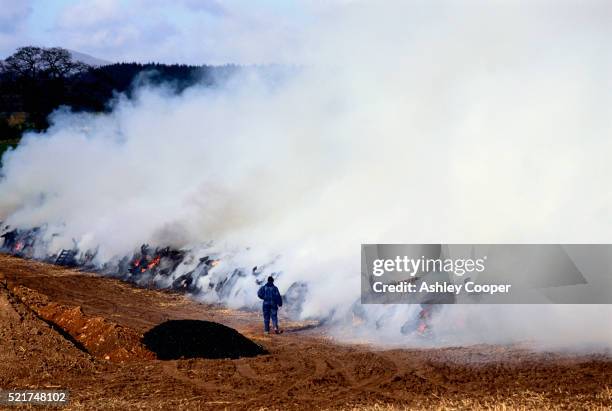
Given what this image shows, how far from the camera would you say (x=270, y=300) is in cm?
1942

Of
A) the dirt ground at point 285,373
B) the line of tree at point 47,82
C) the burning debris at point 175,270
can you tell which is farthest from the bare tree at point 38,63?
the dirt ground at point 285,373

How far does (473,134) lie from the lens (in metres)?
25.5

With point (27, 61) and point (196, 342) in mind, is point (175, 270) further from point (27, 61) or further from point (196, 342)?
point (27, 61)

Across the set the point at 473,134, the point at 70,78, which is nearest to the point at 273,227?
the point at 473,134

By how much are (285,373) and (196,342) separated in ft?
8.39

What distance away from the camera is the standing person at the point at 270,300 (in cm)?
1930

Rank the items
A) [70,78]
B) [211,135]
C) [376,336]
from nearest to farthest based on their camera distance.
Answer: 1. [376,336]
2. [211,135]
3. [70,78]

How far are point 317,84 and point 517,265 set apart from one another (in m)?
18.1

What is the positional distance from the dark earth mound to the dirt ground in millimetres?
339

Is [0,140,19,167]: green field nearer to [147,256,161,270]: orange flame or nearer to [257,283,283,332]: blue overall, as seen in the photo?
[147,256,161,270]: orange flame

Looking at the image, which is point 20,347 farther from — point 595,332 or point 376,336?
point 595,332

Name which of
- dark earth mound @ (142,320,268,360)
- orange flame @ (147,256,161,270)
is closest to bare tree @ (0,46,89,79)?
orange flame @ (147,256,161,270)

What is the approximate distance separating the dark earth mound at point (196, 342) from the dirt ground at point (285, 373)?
34 cm

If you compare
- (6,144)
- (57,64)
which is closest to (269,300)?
(6,144)
